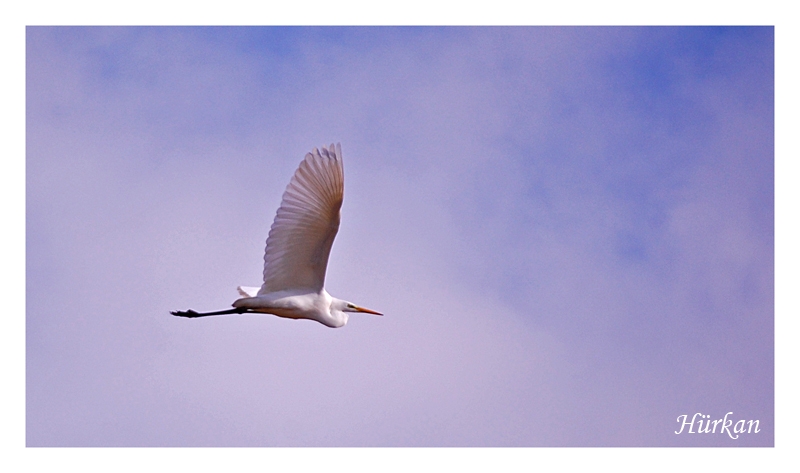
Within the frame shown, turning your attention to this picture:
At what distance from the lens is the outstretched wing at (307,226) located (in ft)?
24.9

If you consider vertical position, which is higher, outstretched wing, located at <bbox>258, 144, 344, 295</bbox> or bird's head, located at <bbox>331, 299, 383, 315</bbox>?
outstretched wing, located at <bbox>258, 144, 344, 295</bbox>

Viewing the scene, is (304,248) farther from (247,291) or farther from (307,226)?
(247,291)

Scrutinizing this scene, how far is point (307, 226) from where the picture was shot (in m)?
7.83

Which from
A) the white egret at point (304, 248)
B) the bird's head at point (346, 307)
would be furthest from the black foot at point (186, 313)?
the bird's head at point (346, 307)

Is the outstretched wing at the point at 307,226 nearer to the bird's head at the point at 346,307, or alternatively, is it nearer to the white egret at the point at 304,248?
the white egret at the point at 304,248

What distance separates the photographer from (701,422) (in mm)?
8961

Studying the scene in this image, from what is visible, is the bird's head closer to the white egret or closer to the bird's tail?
the white egret

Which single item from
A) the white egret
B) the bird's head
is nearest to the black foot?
the white egret

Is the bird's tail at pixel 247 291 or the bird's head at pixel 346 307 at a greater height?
the bird's tail at pixel 247 291

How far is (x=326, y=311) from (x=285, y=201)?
1332 mm

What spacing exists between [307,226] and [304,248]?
295mm

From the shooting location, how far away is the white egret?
300 inches

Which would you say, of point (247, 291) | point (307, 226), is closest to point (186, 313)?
point (247, 291)
